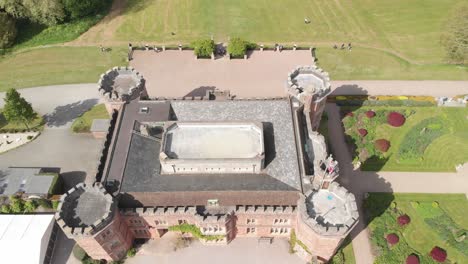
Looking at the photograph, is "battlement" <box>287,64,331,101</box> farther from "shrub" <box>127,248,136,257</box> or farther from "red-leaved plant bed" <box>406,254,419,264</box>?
"shrub" <box>127,248,136,257</box>

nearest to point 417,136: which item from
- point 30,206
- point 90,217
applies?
point 90,217

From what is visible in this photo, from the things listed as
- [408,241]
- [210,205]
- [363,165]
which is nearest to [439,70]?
[363,165]

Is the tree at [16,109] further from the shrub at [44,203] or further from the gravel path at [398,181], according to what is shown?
the gravel path at [398,181]

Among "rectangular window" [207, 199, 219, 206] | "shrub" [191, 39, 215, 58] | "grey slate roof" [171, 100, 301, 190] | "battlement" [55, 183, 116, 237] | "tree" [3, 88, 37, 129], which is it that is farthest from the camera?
"shrub" [191, 39, 215, 58]

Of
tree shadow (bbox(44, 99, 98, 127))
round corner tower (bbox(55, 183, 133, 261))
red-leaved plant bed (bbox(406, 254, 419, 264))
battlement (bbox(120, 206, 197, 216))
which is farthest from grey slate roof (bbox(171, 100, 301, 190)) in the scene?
tree shadow (bbox(44, 99, 98, 127))

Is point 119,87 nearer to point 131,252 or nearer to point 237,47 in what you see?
point 131,252

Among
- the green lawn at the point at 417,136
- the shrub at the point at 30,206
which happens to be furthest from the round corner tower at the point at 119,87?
the green lawn at the point at 417,136

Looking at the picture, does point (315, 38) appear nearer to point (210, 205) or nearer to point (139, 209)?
point (210, 205)
